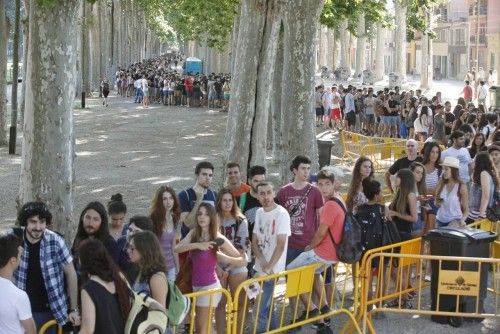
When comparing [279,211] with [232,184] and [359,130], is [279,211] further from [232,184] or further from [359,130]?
[359,130]

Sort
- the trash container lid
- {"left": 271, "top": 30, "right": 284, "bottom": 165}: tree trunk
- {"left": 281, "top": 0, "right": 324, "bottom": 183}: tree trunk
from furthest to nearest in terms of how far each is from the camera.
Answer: {"left": 271, "top": 30, "right": 284, "bottom": 165}: tree trunk
{"left": 281, "top": 0, "right": 324, "bottom": 183}: tree trunk
the trash container lid

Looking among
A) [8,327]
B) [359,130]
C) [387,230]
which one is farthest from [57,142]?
[359,130]

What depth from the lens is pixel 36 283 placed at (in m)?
8.00

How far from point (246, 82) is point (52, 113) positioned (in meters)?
7.33

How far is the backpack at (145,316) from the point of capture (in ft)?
23.0

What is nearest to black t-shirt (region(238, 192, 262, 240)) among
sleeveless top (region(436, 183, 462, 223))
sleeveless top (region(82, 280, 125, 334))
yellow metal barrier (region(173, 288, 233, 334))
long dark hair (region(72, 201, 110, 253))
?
yellow metal barrier (region(173, 288, 233, 334))

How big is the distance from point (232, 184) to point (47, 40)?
266 cm

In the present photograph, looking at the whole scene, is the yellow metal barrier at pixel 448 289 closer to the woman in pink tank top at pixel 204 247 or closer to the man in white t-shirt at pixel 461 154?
the woman in pink tank top at pixel 204 247

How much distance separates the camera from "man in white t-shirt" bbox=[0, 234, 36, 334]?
274 inches

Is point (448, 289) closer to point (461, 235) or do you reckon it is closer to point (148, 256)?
point (461, 235)

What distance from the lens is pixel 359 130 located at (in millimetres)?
35094

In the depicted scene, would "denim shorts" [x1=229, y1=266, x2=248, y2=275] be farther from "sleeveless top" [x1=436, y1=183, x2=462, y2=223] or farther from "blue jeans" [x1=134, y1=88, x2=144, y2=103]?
"blue jeans" [x1=134, y1=88, x2=144, y2=103]

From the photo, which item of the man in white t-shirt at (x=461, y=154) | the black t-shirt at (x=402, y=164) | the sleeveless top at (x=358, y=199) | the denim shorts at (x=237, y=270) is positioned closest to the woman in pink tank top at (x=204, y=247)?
the denim shorts at (x=237, y=270)

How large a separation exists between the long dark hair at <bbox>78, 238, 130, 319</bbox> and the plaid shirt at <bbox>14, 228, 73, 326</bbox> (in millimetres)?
938
